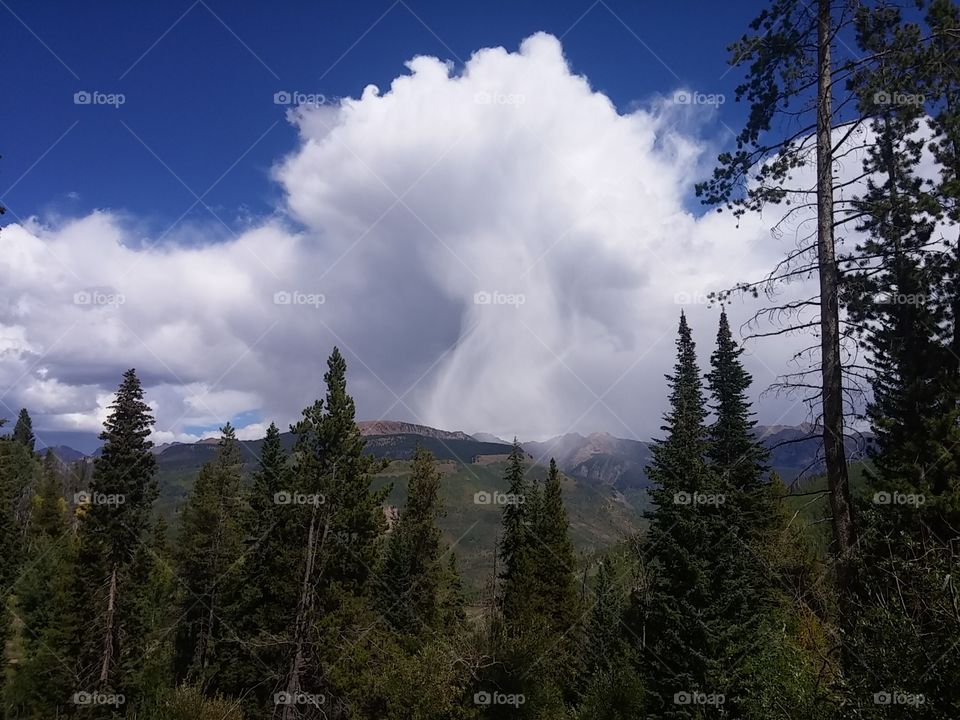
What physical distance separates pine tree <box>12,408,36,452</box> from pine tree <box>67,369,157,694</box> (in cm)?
11532

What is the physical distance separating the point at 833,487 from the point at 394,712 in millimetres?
20159

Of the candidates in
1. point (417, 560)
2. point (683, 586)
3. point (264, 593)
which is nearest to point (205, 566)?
point (264, 593)

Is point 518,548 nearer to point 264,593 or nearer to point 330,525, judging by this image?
point 264,593

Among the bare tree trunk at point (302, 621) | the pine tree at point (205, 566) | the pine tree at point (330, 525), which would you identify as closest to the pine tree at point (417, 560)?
the pine tree at point (205, 566)

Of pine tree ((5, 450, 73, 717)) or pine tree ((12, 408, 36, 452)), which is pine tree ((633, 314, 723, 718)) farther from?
pine tree ((12, 408, 36, 452))

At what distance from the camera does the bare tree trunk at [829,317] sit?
1123 cm

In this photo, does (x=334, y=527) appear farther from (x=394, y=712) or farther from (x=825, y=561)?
(x=825, y=561)

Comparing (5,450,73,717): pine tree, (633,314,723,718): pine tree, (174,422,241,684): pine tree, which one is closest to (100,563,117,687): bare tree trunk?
(5,450,73,717): pine tree

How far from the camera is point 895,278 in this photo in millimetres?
13477

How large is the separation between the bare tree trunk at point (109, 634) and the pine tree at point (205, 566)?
7.65m

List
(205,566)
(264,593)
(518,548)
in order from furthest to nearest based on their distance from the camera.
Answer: (518,548) < (205,566) < (264,593)

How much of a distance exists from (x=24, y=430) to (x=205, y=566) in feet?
400

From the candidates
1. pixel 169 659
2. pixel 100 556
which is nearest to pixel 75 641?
pixel 100 556

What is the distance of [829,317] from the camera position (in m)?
11.6
